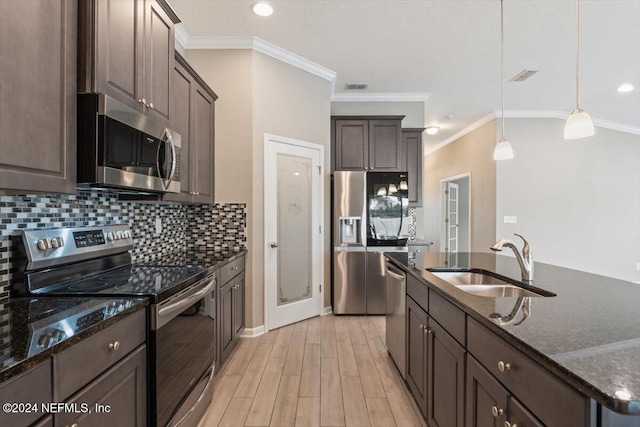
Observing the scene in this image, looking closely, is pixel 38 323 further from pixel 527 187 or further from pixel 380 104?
pixel 527 187

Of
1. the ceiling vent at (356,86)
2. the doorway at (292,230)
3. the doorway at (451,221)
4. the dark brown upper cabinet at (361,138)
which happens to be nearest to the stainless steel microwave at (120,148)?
the doorway at (292,230)

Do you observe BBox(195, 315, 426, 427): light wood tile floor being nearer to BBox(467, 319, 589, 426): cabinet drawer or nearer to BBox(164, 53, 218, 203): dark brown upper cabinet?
BBox(467, 319, 589, 426): cabinet drawer

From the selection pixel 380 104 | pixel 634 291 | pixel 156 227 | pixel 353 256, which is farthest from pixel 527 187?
pixel 156 227

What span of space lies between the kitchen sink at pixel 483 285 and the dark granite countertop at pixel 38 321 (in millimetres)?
1596

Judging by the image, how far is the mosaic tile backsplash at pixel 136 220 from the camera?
140 centimetres

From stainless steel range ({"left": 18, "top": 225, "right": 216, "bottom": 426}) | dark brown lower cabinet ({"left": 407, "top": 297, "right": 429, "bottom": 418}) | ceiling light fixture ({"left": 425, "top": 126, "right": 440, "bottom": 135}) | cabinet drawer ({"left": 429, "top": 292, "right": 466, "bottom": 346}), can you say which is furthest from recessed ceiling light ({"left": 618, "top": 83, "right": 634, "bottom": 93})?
stainless steel range ({"left": 18, "top": 225, "right": 216, "bottom": 426})

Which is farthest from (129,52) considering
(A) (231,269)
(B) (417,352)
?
(B) (417,352)

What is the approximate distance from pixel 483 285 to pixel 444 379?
2.25 ft

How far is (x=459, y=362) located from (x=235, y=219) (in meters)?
2.46

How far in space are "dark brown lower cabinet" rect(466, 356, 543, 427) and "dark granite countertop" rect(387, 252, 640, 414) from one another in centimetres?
20

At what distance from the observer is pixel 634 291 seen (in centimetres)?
144

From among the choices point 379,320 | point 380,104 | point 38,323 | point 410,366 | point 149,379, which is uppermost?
point 380,104

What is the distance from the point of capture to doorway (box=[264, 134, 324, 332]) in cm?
341

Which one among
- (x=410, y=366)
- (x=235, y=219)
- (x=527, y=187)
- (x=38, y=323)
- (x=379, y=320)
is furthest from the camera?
(x=527, y=187)
